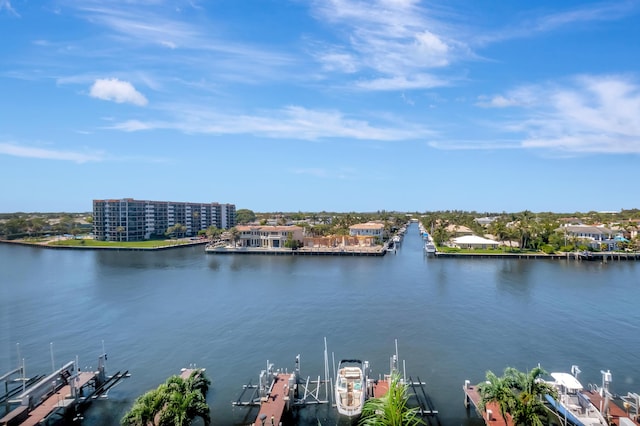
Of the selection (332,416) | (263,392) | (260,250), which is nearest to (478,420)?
(332,416)

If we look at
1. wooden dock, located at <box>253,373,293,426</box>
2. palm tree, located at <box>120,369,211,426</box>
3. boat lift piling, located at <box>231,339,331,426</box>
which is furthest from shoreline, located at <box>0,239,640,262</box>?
palm tree, located at <box>120,369,211,426</box>

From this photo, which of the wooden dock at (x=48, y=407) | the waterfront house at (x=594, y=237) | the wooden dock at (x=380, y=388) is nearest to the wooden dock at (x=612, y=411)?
the wooden dock at (x=380, y=388)

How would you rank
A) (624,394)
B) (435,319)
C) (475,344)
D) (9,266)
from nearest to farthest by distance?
(624,394) < (475,344) < (435,319) < (9,266)

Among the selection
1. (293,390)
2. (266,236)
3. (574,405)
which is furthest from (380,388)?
(266,236)

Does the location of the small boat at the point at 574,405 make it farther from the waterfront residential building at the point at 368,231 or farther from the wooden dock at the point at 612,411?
the waterfront residential building at the point at 368,231

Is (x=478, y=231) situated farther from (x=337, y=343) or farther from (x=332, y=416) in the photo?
(x=332, y=416)

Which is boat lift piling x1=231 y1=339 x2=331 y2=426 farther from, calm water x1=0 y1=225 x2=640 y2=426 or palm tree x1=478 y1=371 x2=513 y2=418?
palm tree x1=478 y1=371 x2=513 y2=418

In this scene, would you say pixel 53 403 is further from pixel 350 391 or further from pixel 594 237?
pixel 594 237
